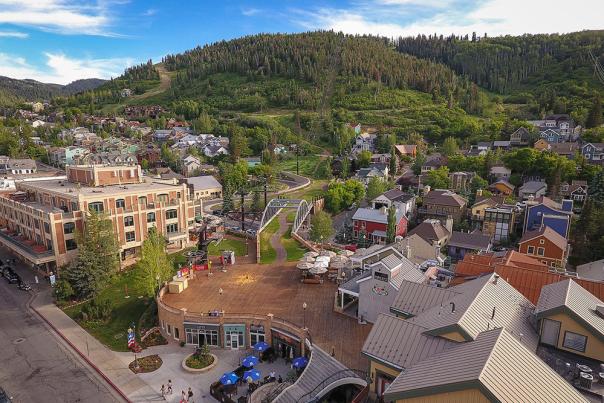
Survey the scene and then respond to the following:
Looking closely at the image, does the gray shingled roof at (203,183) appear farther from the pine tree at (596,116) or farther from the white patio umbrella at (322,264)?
the pine tree at (596,116)

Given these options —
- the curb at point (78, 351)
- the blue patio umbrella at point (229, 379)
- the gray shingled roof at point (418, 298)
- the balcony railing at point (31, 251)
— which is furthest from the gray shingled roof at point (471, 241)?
the balcony railing at point (31, 251)

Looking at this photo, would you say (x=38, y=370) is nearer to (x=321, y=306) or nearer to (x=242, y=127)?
(x=321, y=306)

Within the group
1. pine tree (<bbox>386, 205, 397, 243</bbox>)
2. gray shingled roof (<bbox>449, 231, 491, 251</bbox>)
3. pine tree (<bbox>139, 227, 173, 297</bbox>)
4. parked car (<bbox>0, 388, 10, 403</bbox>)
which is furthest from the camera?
pine tree (<bbox>386, 205, 397, 243</bbox>)

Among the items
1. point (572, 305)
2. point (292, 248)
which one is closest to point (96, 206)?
point (292, 248)

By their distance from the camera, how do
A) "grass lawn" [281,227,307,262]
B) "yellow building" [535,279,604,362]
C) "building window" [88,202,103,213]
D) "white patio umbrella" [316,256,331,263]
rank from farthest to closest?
1. "grass lawn" [281,227,307,262]
2. "building window" [88,202,103,213]
3. "white patio umbrella" [316,256,331,263]
4. "yellow building" [535,279,604,362]

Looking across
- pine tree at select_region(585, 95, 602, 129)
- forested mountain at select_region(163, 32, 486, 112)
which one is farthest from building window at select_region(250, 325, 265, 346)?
forested mountain at select_region(163, 32, 486, 112)

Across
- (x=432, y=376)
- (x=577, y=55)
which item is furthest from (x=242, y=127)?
(x=577, y=55)

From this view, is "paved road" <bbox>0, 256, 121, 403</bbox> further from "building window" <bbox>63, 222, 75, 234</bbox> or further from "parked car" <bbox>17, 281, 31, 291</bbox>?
"building window" <bbox>63, 222, 75, 234</bbox>
